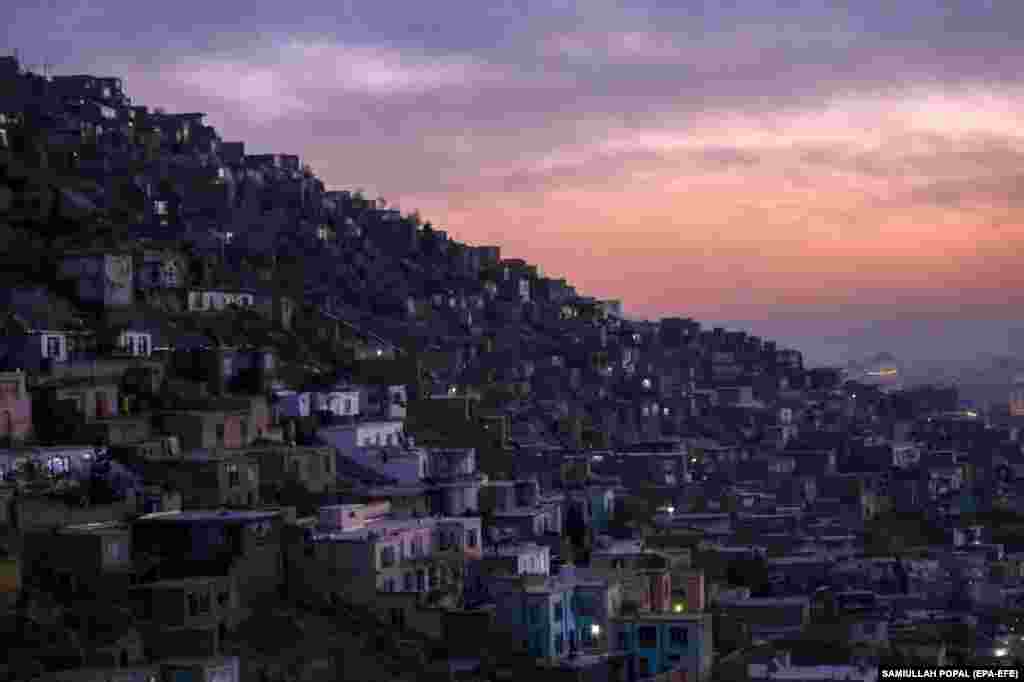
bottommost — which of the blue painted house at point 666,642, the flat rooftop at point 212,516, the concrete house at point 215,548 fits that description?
the blue painted house at point 666,642

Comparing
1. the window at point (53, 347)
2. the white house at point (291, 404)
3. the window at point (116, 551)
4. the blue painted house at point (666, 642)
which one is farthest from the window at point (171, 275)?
the window at point (116, 551)

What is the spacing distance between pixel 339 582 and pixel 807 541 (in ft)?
58.0

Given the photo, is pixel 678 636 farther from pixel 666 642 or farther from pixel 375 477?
pixel 375 477

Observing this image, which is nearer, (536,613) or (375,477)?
(536,613)

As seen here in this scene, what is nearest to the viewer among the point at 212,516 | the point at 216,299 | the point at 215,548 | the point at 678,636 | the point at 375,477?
the point at 215,548

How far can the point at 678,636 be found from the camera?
33531mm

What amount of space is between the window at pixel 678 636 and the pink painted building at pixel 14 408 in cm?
1082

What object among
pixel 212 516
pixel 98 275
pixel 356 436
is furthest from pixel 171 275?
pixel 212 516

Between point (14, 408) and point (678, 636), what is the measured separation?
11.2m

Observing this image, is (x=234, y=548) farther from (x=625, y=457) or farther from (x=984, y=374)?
(x=984, y=374)

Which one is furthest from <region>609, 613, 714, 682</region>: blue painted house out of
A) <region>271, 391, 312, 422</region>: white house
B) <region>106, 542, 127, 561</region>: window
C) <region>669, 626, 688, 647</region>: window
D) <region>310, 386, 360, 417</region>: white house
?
<region>310, 386, 360, 417</region>: white house

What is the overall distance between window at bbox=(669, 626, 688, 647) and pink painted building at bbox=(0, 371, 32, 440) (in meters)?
10.8

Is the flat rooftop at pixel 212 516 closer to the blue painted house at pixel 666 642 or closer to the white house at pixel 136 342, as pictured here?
the blue painted house at pixel 666 642

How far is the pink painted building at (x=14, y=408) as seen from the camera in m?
34.2
